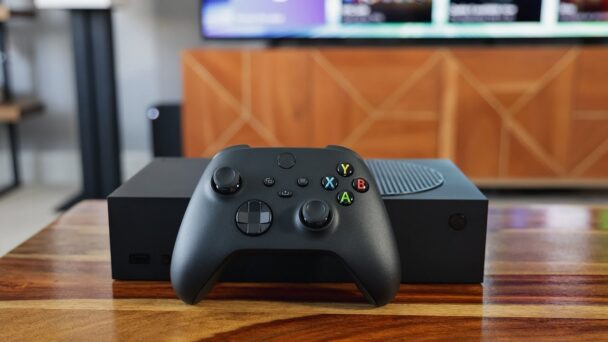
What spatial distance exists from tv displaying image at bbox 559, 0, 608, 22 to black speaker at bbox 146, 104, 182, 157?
156cm

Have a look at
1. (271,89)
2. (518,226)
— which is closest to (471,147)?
(271,89)

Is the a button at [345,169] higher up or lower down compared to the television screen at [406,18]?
lower down

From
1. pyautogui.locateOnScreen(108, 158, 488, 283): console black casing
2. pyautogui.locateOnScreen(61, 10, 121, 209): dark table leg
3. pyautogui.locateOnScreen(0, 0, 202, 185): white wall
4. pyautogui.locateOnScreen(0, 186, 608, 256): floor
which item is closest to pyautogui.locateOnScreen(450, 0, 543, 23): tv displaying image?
pyautogui.locateOnScreen(0, 186, 608, 256): floor

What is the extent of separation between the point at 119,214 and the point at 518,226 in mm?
452

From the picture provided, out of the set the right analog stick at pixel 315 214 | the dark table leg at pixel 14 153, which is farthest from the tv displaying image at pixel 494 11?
the right analog stick at pixel 315 214

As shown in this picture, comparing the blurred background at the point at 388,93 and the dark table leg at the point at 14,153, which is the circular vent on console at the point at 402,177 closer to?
the blurred background at the point at 388,93

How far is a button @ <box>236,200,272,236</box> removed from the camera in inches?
19.0

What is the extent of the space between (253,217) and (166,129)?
217cm

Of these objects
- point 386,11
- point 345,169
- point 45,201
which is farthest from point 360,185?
point 45,201

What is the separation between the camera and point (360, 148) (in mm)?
2453

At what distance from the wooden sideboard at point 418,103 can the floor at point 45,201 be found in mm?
142

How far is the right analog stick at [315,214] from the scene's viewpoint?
18.7 inches

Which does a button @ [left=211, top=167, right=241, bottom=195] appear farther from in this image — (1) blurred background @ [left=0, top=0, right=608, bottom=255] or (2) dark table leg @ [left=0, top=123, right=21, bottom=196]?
(2) dark table leg @ [left=0, top=123, right=21, bottom=196]

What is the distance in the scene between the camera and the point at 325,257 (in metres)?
0.55
